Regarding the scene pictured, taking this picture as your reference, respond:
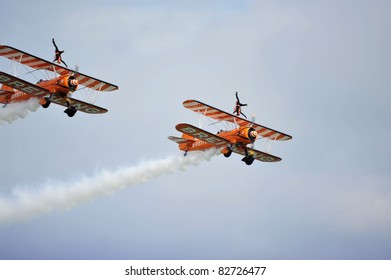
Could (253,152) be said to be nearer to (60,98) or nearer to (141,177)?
(141,177)

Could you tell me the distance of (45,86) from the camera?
2282 inches

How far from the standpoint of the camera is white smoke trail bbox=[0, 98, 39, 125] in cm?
5909

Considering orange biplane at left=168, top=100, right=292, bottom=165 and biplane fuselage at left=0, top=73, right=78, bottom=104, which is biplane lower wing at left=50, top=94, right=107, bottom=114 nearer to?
biplane fuselage at left=0, top=73, right=78, bottom=104

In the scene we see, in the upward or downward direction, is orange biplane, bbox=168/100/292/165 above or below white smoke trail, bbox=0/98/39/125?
above

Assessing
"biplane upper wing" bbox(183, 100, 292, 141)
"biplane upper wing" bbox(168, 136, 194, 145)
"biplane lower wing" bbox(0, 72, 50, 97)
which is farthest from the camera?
"biplane upper wing" bbox(168, 136, 194, 145)

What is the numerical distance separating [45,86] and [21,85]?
6.40 feet

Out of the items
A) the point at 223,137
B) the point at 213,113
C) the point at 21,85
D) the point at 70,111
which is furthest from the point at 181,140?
the point at 21,85

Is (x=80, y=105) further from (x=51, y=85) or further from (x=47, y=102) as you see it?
(x=51, y=85)

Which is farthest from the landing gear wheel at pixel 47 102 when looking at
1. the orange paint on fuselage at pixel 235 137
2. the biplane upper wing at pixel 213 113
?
the orange paint on fuselage at pixel 235 137

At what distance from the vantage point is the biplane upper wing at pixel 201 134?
5934 centimetres

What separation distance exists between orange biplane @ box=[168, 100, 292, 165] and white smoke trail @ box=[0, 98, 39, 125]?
807 centimetres

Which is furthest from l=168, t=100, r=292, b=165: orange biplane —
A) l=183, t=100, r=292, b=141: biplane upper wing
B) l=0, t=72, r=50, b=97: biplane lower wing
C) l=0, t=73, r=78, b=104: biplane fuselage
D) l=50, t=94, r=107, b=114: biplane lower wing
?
l=0, t=72, r=50, b=97: biplane lower wing

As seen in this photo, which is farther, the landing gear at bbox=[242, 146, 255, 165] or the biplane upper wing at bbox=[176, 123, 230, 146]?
the landing gear at bbox=[242, 146, 255, 165]

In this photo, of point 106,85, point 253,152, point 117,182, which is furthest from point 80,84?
point 253,152
